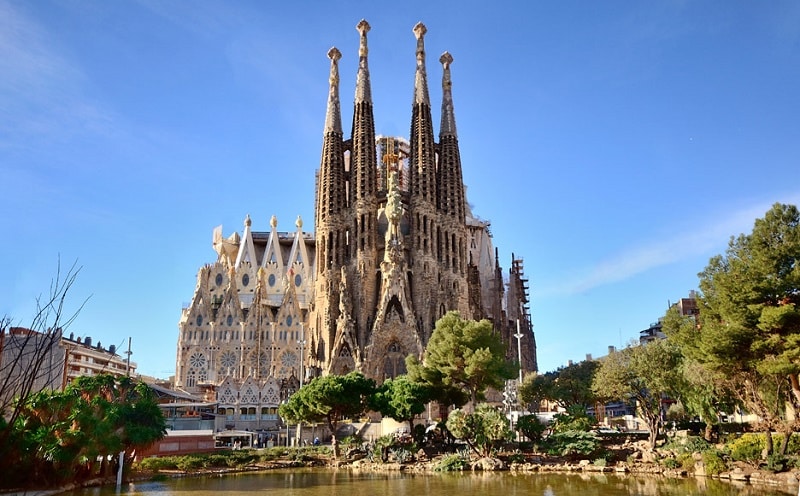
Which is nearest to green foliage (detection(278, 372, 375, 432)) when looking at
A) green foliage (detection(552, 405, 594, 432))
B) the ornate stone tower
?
green foliage (detection(552, 405, 594, 432))

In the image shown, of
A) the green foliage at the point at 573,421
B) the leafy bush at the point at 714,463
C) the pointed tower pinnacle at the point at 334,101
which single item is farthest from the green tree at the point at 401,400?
the pointed tower pinnacle at the point at 334,101

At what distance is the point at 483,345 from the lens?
4209cm

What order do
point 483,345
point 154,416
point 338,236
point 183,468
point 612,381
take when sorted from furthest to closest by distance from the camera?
1. point 338,236
2. point 483,345
3. point 612,381
4. point 183,468
5. point 154,416

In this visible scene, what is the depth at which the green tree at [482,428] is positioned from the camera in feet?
107

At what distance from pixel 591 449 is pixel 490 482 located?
352 inches

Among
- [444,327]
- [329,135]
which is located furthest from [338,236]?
[444,327]

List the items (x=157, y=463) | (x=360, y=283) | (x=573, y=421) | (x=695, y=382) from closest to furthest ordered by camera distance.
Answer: (x=695, y=382) → (x=157, y=463) → (x=573, y=421) → (x=360, y=283)

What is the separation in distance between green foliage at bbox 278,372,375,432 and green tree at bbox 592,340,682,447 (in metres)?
14.3

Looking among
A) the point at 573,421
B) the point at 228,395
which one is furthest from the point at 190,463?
the point at 228,395

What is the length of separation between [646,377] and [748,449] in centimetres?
783

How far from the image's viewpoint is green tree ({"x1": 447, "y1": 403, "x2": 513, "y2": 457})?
32.7 metres

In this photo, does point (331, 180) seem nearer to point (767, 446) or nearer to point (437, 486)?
point (437, 486)

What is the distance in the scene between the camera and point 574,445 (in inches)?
1297

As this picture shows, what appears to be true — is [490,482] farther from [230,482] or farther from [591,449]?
[230,482]
